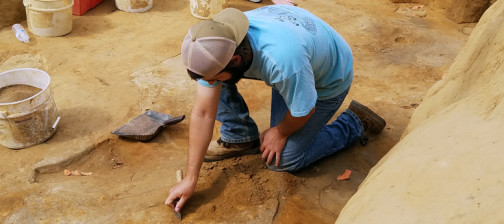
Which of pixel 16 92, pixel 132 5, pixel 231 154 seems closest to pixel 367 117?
pixel 231 154

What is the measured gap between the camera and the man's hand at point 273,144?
2711 millimetres

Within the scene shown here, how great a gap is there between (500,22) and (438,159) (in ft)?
3.78

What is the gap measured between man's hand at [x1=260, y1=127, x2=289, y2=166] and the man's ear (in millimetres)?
673

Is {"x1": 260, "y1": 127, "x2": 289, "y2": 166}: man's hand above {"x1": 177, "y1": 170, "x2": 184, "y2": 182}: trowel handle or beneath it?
above

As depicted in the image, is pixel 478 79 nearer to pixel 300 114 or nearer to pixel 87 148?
pixel 300 114

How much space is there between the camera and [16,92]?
3.09m

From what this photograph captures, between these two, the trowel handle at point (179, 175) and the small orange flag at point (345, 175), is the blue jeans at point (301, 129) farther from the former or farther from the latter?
the trowel handle at point (179, 175)

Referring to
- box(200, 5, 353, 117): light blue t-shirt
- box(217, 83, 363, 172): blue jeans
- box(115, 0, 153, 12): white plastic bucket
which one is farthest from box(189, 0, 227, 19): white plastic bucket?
box(200, 5, 353, 117): light blue t-shirt

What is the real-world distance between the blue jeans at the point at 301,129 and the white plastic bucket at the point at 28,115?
3.73ft

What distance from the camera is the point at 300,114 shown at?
2275mm

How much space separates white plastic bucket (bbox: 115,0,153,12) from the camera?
200 inches

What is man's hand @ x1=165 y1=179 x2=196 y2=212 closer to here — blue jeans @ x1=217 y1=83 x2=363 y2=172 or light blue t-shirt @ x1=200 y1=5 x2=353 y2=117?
blue jeans @ x1=217 y1=83 x2=363 y2=172

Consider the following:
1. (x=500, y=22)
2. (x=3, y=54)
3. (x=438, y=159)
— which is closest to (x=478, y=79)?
(x=500, y=22)

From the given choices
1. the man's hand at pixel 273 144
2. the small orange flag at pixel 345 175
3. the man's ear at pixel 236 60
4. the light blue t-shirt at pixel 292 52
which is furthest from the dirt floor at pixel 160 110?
the man's ear at pixel 236 60
